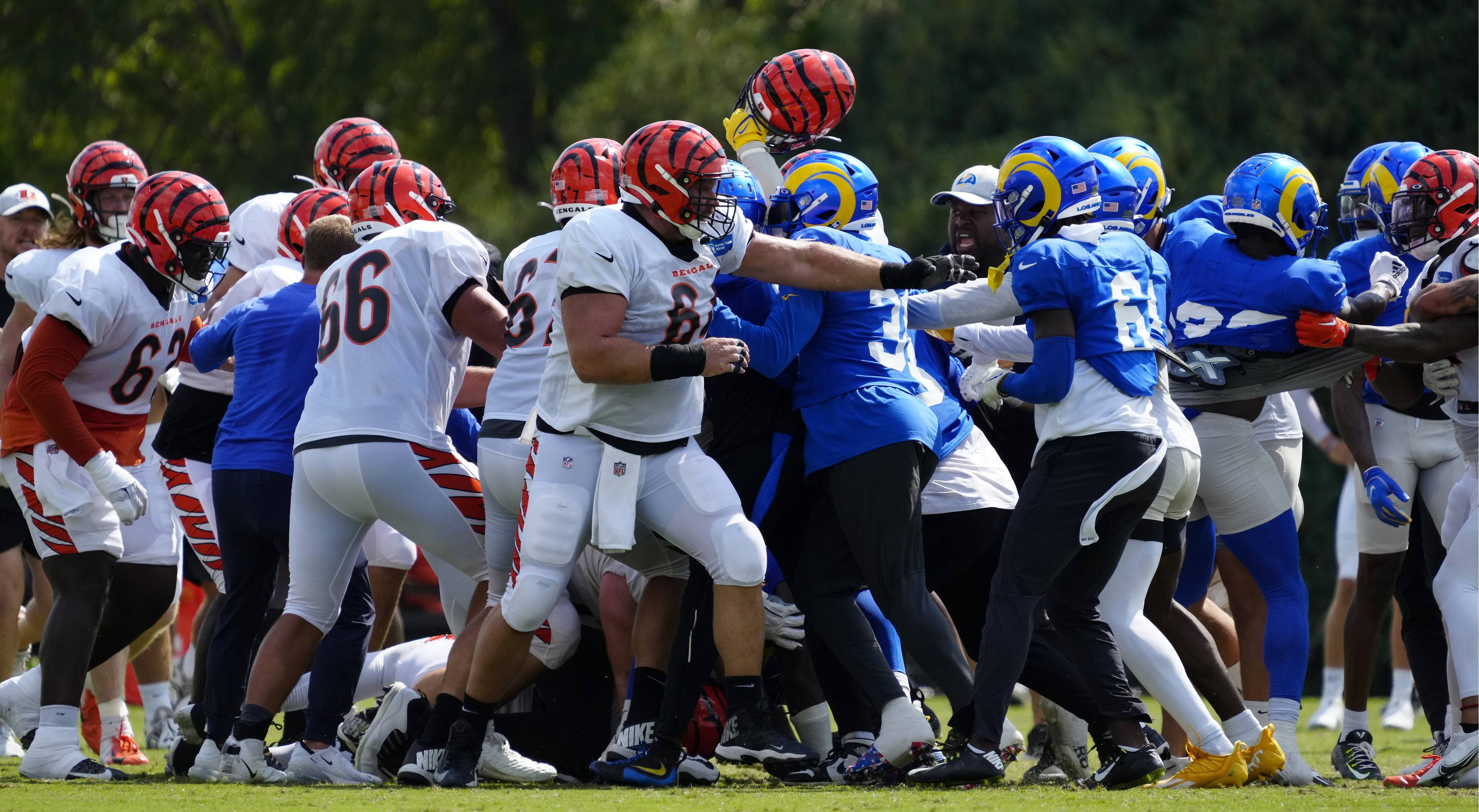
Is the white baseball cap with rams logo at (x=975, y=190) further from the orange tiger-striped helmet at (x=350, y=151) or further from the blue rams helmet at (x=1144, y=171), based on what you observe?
the orange tiger-striped helmet at (x=350, y=151)

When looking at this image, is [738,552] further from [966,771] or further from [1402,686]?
[1402,686]

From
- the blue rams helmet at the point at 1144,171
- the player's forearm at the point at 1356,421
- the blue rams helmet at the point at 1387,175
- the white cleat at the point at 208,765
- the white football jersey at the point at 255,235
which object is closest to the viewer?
the white cleat at the point at 208,765

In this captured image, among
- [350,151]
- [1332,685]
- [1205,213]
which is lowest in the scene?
[1332,685]

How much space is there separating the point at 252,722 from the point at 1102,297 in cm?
315

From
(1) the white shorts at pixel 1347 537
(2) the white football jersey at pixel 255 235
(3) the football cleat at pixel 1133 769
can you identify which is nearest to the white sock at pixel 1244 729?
(3) the football cleat at pixel 1133 769

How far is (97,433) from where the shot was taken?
6082 mm

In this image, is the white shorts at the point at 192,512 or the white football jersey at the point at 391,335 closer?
the white football jersey at the point at 391,335

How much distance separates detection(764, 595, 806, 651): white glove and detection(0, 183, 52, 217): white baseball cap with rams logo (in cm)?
478

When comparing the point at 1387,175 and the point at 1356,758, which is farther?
the point at 1387,175

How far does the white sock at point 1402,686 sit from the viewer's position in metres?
8.67

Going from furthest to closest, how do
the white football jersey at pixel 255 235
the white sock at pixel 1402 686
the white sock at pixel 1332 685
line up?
1. the white sock at pixel 1332 685
2. the white sock at pixel 1402 686
3. the white football jersey at pixel 255 235

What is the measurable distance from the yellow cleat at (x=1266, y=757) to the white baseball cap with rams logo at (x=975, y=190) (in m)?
2.37

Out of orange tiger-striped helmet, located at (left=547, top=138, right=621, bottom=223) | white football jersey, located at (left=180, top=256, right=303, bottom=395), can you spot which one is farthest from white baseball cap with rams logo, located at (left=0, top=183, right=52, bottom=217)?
orange tiger-striped helmet, located at (left=547, top=138, right=621, bottom=223)

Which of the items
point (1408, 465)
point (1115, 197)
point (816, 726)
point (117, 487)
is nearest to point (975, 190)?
point (1115, 197)
